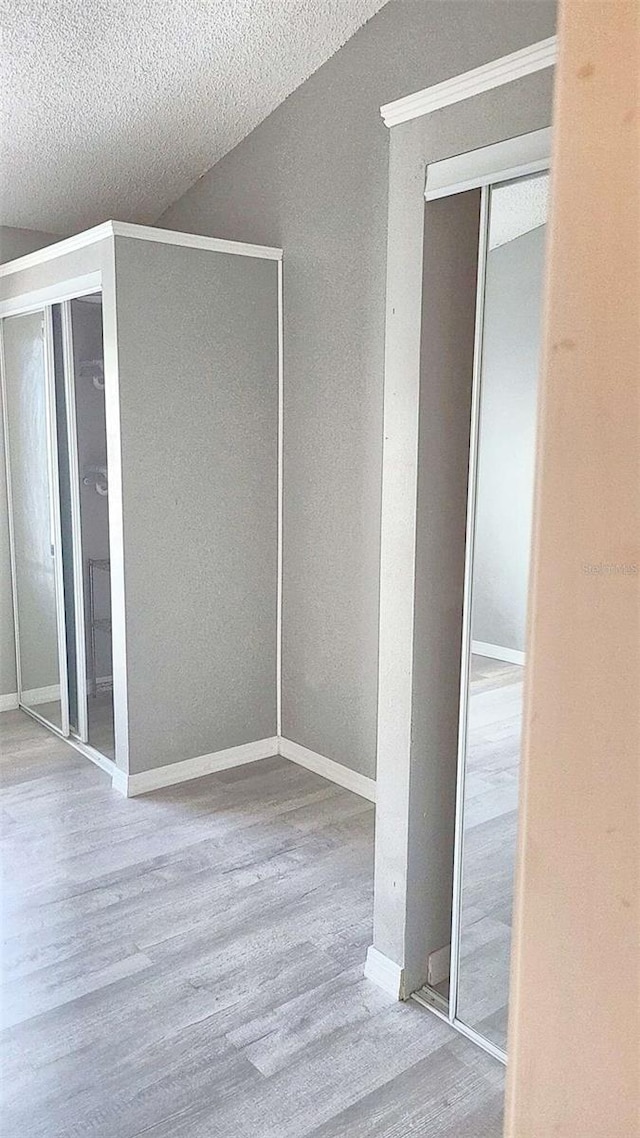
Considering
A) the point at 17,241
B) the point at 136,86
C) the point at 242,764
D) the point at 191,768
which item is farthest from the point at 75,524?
the point at 136,86

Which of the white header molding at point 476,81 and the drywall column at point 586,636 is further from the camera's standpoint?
the white header molding at point 476,81

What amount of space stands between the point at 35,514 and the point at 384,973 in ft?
8.92

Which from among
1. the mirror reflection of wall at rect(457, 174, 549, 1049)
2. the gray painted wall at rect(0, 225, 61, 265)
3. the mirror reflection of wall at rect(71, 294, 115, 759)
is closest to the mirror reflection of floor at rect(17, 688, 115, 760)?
the mirror reflection of wall at rect(71, 294, 115, 759)

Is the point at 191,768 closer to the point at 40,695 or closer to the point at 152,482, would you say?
the point at 40,695

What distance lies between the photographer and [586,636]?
1.03ft

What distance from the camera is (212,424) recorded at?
351 centimetres

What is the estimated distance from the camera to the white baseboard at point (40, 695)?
4203 millimetres

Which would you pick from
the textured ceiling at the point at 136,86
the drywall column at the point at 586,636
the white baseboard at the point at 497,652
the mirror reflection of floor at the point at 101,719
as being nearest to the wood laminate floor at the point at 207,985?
the mirror reflection of floor at the point at 101,719

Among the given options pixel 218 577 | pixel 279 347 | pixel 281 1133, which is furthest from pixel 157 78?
pixel 281 1133

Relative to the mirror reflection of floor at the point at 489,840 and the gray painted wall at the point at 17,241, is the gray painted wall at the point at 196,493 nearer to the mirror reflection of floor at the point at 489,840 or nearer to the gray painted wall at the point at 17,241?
the gray painted wall at the point at 17,241

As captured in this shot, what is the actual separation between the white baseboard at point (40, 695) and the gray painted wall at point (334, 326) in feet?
3.82

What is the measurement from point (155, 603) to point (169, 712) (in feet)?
1.52

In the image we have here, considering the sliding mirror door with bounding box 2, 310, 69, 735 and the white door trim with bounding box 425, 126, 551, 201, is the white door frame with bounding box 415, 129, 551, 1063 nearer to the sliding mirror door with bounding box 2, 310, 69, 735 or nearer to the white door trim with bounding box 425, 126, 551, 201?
the white door trim with bounding box 425, 126, 551, 201

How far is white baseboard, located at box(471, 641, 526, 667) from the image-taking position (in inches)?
69.4
